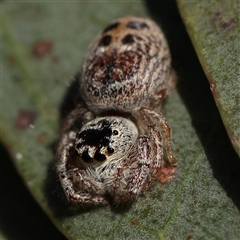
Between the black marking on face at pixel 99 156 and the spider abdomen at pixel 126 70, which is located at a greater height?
the spider abdomen at pixel 126 70

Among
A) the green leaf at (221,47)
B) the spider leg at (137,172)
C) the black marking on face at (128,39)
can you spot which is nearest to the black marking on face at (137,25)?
the black marking on face at (128,39)

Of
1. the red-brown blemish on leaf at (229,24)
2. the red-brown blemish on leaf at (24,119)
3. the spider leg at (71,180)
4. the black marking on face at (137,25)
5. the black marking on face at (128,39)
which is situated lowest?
the spider leg at (71,180)

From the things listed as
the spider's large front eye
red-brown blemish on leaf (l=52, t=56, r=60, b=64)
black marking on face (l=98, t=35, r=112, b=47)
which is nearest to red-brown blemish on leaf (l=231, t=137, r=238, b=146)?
the spider's large front eye

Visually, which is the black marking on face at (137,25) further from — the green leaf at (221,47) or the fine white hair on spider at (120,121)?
the green leaf at (221,47)

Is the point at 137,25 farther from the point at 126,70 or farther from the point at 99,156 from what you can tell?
the point at 99,156

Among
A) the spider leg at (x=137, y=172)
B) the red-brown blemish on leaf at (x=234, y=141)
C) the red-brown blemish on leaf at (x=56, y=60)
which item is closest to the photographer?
the red-brown blemish on leaf at (x=234, y=141)

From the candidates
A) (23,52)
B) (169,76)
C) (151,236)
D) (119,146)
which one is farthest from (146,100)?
(23,52)
